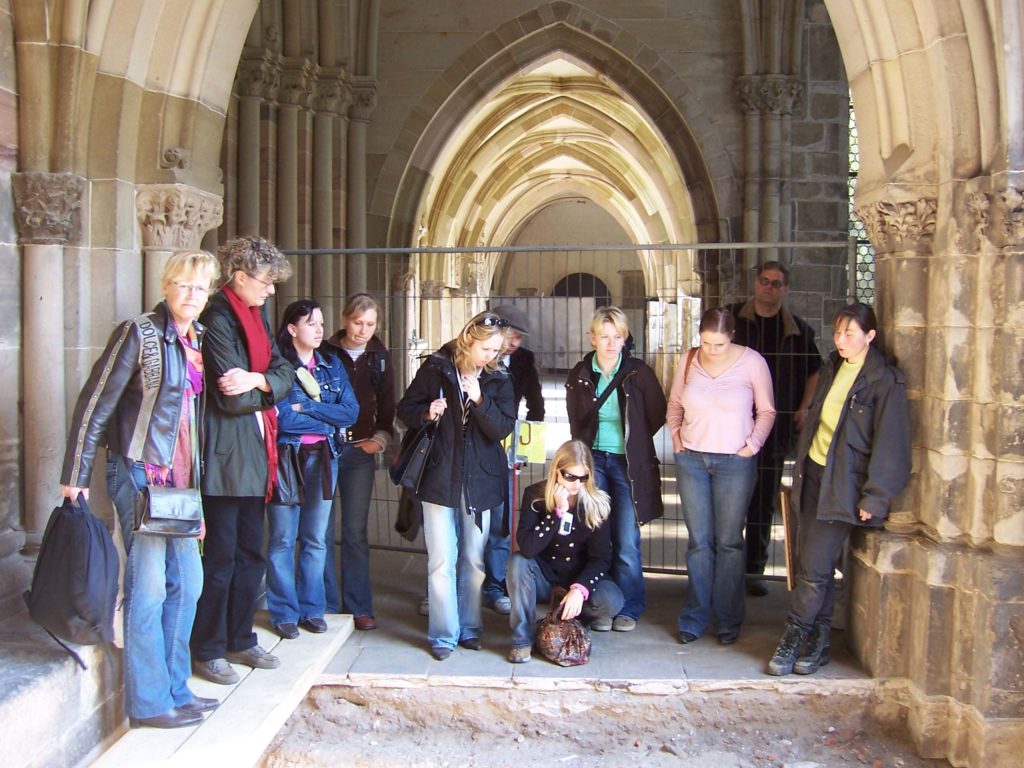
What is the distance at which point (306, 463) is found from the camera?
14.4 ft

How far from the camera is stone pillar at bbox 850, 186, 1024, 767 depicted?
385cm

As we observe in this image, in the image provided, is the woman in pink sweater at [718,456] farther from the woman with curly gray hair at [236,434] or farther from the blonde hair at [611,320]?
the woman with curly gray hair at [236,434]

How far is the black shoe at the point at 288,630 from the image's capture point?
14.5 feet

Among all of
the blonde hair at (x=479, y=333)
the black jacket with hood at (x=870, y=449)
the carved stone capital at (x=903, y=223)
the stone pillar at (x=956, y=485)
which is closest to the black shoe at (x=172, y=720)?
the blonde hair at (x=479, y=333)

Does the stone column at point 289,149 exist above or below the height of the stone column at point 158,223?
above

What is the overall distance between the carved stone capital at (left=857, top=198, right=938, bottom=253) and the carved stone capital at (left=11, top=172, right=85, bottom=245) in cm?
318

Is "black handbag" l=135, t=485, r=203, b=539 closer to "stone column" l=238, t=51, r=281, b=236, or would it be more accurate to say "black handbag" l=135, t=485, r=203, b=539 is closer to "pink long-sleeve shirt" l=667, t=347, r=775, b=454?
"pink long-sleeve shirt" l=667, t=347, r=775, b=454

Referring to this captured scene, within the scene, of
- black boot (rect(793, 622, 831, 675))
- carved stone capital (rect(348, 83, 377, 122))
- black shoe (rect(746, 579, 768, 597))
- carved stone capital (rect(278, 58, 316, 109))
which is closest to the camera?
black boot (rect(793, 622, 831, 675))

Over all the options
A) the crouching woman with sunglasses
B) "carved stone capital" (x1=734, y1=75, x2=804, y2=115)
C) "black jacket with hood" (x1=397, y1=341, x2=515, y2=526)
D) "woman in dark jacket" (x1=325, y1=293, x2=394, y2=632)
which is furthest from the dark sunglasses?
"carved stone capital" (x1=734, y1=75, x2=804, y2=115)

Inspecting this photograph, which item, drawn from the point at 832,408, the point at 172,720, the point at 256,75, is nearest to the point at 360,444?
the point at 172,720

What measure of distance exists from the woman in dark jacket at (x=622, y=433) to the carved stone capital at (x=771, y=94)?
6888 mm

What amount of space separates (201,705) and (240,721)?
161 millimetres

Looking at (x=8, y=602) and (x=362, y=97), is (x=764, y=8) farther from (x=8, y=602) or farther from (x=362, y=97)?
(x=8, y=602)

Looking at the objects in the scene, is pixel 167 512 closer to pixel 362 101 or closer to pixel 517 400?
pixel 517 400
